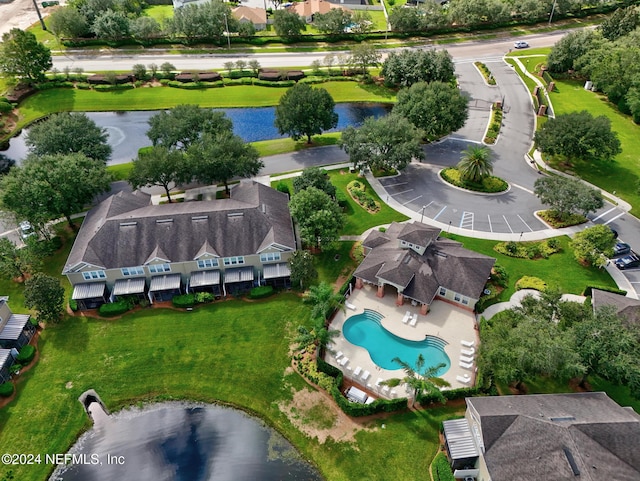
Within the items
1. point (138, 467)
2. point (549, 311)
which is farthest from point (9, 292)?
point (549, 311)

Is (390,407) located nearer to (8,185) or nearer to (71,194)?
(71,194)

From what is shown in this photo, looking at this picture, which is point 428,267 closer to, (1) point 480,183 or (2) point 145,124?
(1) point 480,183

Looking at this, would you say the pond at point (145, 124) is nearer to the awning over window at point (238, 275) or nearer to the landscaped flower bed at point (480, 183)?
the landscaped flower bed at point (480, 183)

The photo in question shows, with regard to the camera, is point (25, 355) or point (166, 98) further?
point (166, 98)

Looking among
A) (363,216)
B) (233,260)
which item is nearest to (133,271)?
(233,260)

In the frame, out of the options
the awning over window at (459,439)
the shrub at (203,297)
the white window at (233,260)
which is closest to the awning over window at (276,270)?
the white window at (233,260)

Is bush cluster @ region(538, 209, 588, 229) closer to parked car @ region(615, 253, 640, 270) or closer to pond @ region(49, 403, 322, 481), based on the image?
parked car @ region(615, 253, 640, 270)
